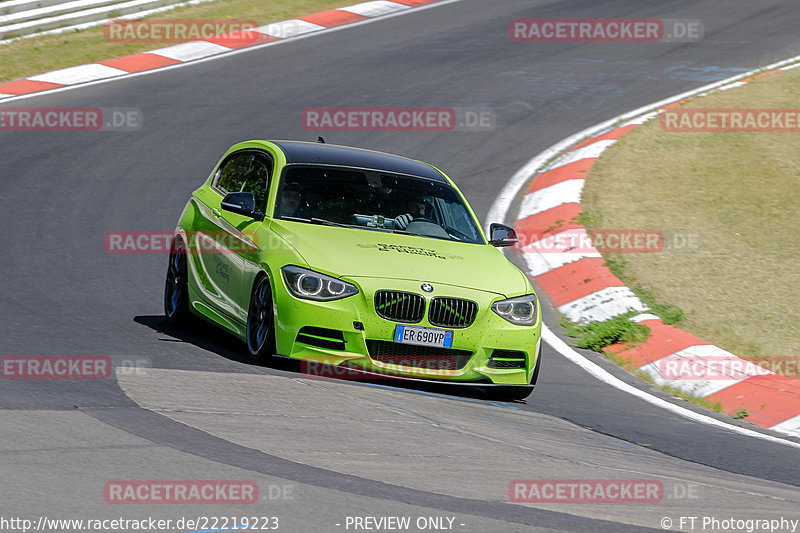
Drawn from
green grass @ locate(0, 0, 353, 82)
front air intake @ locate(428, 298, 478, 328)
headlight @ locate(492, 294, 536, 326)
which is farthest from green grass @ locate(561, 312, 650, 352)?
green grass @ locate(0, 0, 353, 82)

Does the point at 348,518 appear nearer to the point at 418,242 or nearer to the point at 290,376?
the point at 290,376

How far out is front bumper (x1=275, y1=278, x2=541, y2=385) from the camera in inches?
296

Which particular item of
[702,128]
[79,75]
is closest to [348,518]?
[702,128]

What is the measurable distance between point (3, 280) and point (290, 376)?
3.56 meters

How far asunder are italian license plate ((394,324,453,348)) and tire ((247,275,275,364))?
85 cm

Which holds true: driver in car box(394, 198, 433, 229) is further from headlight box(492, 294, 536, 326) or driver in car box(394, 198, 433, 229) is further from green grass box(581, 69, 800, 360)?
green grass box(581, 69, 800, 360)

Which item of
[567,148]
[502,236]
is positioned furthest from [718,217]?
[502,236]

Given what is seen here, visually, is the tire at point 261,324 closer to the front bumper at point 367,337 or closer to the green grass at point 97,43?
the front bumper at point 367,337

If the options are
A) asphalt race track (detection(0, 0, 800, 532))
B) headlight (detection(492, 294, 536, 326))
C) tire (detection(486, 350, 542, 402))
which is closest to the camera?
asphalt race track (detection(0, 0, 800, 532))

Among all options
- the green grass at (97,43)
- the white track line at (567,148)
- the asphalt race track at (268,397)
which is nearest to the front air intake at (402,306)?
the asphalt race track at (268,397)

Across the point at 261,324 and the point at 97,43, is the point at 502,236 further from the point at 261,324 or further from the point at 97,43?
the point at 97,43

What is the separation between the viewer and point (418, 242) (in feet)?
27.6

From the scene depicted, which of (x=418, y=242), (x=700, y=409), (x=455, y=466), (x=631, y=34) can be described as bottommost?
(x=700, y=409)

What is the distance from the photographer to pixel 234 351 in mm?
8438
